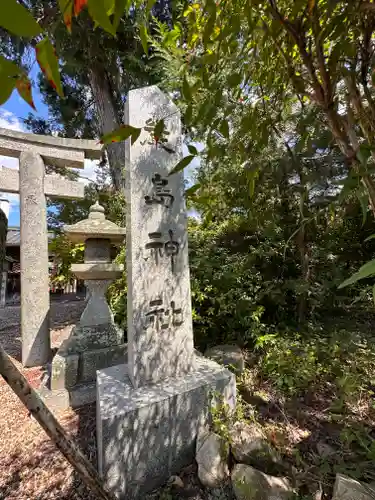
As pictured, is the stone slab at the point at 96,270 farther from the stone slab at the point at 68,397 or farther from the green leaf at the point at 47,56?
the green leaf at the point at 47,56

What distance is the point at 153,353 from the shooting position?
201cm

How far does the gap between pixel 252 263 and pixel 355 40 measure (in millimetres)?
2858

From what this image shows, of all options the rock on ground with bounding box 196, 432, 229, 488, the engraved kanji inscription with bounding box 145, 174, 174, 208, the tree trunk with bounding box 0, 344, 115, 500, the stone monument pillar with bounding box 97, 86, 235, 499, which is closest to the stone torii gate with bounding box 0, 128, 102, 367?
the stone monument pillar with bounding box 97, 86, 235, 499

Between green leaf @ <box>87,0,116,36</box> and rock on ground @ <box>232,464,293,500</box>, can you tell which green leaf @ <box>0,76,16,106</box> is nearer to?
green leaf @ <box>87,0,116,36</box>

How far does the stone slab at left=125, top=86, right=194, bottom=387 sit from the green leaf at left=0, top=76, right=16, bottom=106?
172 centimetres

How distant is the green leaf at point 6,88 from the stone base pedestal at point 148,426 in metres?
1.81

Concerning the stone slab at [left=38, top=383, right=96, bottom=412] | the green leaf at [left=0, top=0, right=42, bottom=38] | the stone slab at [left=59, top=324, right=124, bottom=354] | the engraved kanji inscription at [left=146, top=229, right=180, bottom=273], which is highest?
the green leaf at [left=0, top=0, right=42, bottom=38]

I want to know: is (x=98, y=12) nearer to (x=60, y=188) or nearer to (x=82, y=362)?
(x=82, y=362)

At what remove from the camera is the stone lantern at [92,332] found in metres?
2.67

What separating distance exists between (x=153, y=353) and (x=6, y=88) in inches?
77.6

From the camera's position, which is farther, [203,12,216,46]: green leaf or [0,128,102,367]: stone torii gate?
[0,128,102,367]: stone torii gate

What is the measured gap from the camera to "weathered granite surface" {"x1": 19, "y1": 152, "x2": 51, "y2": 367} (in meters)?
3.52

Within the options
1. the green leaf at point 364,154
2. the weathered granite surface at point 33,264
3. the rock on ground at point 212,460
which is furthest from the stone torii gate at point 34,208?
the green leaf at point 364,154

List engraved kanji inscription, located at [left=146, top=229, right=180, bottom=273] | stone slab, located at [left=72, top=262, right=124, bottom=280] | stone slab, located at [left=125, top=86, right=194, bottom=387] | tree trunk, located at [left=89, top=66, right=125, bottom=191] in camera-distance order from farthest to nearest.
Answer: tree trunk, located at [left=89, top=66, right=125, bottom=191], stone slab, located at [left=72, top=262, right=124, bottom=280], engraved kanji inscription, located at [left=146, top=229, right=180, bottom=273], stone slab, located at [left=125, top=86, right=194, bottom=387]
